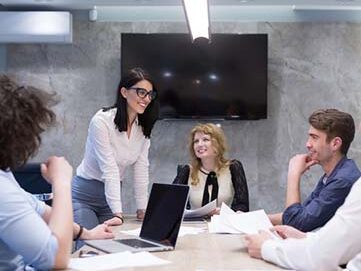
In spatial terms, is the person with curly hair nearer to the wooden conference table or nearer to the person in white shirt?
the wooden conference table

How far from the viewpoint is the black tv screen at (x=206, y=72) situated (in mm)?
4844

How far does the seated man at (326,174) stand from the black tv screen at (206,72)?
2001mm

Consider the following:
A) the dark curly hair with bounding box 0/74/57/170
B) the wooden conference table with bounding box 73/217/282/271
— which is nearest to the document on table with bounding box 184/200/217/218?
the wooden conference table with bounding box 73/217/282/271

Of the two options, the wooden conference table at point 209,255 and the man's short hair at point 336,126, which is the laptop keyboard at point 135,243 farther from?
the man's short hair at point 336,126

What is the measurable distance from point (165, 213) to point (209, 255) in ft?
1.03

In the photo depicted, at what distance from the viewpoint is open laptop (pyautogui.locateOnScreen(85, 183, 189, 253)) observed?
6.65 ft

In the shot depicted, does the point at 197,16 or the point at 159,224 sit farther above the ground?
the point at 197,16

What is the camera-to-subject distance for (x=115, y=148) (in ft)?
9.77

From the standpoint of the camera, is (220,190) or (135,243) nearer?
(135,243)

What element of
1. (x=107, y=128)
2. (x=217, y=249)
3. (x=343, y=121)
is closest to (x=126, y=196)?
(x=107, y=128)

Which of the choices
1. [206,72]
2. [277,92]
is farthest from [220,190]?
[277,92]

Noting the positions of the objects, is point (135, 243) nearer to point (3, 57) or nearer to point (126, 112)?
point (126, 112)

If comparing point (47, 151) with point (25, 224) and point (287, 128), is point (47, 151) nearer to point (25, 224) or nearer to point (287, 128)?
point (287, 128)

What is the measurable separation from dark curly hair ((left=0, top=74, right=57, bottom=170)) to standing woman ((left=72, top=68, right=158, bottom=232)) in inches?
52.3
